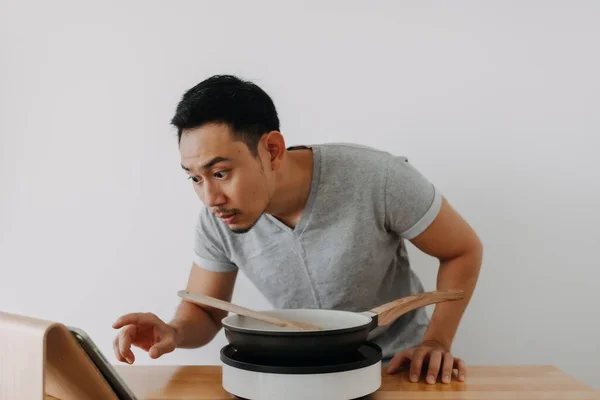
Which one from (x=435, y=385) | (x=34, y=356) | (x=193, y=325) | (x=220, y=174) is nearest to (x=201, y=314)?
(x=193, y=325)

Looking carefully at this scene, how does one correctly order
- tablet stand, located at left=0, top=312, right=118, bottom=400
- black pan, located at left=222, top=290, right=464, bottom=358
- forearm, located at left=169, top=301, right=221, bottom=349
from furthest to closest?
forearm, located at left=169, top=301, right=221, bottom=349 → black pan, located at left=222, top=290, right=464, bottom=358 → tablet stand, located at left=0, top=312, right=118, bottom=400

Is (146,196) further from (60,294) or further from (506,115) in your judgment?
(506,115)

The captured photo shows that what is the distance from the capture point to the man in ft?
3.56

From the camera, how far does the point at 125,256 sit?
1.70 m

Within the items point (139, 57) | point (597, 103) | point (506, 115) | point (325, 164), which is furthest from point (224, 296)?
point (597, 103)

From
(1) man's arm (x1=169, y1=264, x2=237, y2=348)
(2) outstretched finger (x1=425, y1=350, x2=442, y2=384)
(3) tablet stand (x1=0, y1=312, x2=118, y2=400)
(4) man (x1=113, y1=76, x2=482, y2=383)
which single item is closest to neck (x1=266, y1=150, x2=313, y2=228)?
(4) man (x1=113, y1=76, x2=482, y2=383)

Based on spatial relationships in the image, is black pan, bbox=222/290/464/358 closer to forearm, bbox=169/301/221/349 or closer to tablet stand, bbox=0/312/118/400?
tablet stand, bbox=0/312/118/400

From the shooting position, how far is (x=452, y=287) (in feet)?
4.09

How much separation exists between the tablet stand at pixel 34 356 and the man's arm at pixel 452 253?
2.50ft

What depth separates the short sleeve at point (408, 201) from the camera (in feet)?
3.94

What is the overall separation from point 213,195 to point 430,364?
0.48 meters

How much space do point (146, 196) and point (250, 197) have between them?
0.67m

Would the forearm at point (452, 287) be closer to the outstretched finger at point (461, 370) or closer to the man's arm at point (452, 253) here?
the man's arm at point (452, 253)

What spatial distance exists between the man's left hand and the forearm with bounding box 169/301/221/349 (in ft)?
1.39
